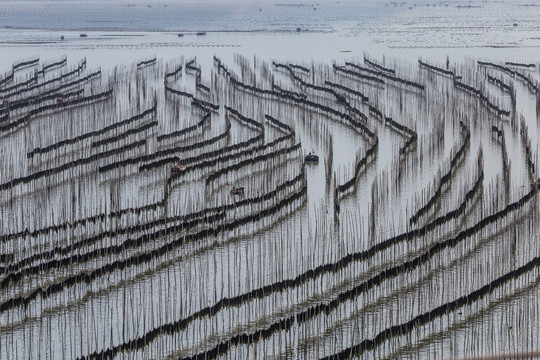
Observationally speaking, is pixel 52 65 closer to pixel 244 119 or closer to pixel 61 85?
pixel 61 85

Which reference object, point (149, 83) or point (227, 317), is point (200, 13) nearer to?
point (149, 83)

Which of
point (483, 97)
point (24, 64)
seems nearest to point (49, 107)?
point (483, 97)

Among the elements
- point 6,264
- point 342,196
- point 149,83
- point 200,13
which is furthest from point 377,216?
point 200,13

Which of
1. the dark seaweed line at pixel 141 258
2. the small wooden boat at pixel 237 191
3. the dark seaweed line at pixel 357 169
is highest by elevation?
the dark seaweed line at pixel 357 169

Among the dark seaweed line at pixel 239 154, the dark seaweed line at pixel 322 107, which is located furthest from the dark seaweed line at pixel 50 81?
the dark seaweed line at pixel 239 154

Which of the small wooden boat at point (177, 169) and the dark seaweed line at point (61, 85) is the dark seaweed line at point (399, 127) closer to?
the small wooden boat at point (177, 169)

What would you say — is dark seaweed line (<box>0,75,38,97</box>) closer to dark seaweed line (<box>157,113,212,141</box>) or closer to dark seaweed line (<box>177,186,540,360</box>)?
dark seaweed line (<box>157,113,212,141</box>)

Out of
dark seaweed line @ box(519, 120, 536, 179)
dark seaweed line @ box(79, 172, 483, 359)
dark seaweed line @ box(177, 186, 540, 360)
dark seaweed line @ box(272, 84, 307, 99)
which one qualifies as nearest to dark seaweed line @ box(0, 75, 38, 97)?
dark seaweed line @ box(272, 84, 307, 99)
